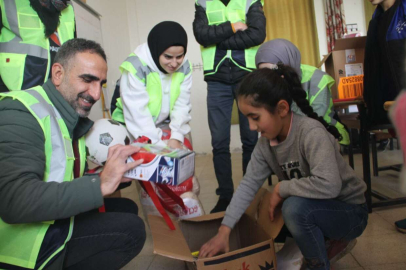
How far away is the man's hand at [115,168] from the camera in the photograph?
2.93 feet

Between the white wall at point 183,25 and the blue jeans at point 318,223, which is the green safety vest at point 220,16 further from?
the white wall at point 183,25

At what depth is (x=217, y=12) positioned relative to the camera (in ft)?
6.81

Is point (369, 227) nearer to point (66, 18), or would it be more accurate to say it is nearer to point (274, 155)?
point (274, 155)

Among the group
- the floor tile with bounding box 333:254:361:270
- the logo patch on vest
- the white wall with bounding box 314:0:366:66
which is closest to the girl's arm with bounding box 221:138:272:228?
the floor tile with bounding box 333:254:361:270

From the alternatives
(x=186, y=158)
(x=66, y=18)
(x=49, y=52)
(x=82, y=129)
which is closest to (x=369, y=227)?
(x=186, y=158)

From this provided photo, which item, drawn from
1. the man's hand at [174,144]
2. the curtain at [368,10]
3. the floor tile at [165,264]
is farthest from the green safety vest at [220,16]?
the curtain at [368,10]

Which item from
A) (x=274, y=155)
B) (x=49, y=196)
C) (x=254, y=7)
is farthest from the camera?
(x=254, y=7)

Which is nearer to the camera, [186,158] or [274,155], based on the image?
[186,158]

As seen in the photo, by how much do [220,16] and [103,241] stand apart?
161 cm

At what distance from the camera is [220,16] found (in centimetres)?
208

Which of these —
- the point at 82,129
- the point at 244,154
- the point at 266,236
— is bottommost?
the point at 266,236

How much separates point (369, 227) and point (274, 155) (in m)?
0.78

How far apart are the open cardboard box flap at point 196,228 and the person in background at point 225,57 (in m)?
0.59

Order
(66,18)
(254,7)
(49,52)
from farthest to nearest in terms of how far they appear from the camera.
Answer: (254,7)
(66,18)
(49,52)
